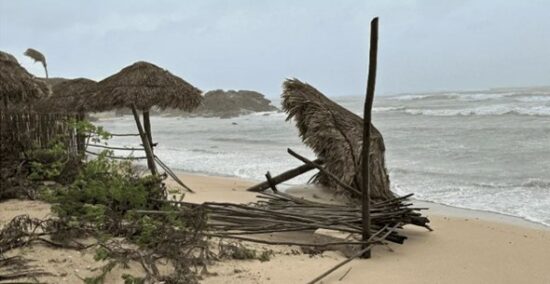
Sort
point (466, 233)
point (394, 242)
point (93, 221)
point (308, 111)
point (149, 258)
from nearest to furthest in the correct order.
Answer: point (149, 258) → point (93, 221) → point (394, 242) → point (466, 233) → point (308, 111)

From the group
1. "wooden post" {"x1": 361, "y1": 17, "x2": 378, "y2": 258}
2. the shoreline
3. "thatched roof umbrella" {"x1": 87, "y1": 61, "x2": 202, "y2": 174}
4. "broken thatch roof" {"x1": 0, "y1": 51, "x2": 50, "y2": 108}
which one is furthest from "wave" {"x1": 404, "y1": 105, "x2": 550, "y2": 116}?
"broken thatch roof" {"x1": 0, "y1": 51, "x2": 50, "y2": 108}

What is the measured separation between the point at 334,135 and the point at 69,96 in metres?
6.75

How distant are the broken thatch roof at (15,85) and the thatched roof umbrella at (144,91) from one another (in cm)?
112

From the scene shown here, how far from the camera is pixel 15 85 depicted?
8.71m

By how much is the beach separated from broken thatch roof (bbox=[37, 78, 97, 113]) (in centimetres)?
392

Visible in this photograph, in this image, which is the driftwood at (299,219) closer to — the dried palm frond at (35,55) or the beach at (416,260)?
the beach at (416,260)

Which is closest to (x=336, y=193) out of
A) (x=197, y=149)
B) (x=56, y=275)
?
(x=56, y=275)

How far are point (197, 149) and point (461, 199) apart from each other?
477 inches

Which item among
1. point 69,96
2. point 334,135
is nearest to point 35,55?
point 69,96

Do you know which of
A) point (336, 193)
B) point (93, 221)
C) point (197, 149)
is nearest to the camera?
point (93, 221)

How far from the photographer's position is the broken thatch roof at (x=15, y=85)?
8602 mm

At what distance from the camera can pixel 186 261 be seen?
392 cm

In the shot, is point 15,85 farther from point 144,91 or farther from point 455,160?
point 455,160

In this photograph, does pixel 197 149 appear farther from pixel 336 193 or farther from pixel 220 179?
pixel 336 193
